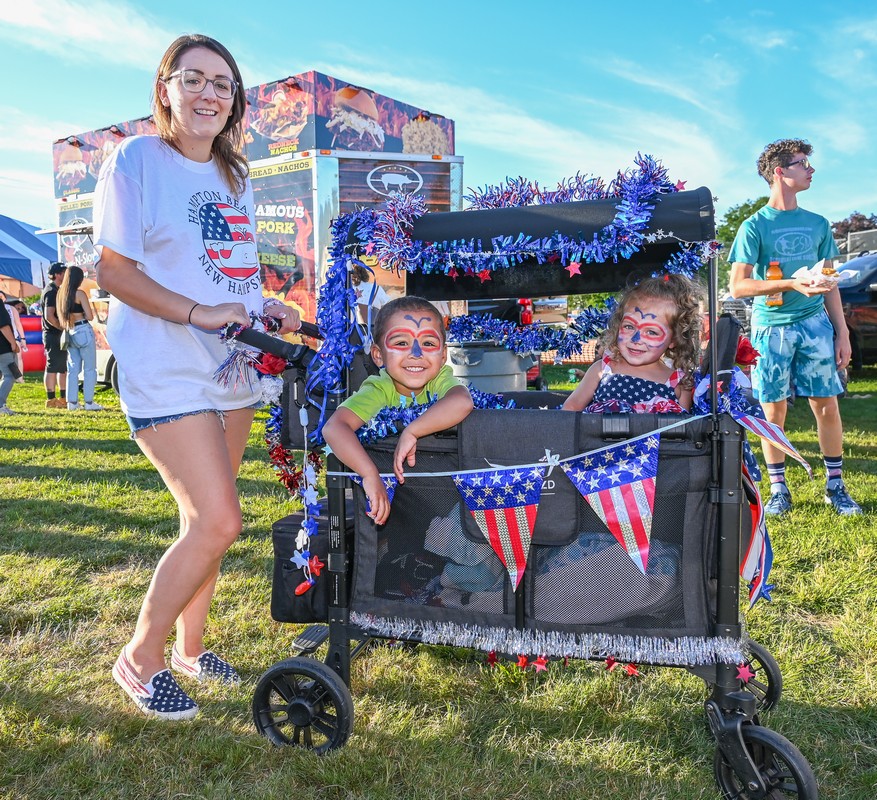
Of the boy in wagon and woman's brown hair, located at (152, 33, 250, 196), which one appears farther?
woman's brown hair, located at (152, 33, 250, 196)

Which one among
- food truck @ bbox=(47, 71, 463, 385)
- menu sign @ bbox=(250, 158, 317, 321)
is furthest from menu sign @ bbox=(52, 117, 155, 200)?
menu sign @ bbox=(250, 158, 317, 321)

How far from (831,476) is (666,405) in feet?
9.25

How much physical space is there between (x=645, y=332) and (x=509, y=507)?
89cm

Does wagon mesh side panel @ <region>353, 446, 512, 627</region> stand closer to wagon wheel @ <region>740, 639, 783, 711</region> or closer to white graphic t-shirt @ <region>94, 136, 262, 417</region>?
A: white graphic t-shirt @ <region>94, 136, 262, 417</region>

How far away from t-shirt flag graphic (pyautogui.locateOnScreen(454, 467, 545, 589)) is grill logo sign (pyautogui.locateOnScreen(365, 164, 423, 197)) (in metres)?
6.75

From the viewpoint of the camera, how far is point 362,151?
832cm

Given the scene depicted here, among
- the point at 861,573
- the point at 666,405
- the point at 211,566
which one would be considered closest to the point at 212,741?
the point at 211,566

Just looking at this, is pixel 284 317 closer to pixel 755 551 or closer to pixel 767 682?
pixel 755 551

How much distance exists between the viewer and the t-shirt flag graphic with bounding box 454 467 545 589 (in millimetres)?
1999

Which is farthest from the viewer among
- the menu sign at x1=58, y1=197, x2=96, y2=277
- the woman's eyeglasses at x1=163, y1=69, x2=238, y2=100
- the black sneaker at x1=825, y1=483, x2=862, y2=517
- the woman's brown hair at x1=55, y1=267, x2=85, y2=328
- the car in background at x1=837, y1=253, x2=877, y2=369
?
the car in background at x1=837, y1=253, x2=877, y2=369

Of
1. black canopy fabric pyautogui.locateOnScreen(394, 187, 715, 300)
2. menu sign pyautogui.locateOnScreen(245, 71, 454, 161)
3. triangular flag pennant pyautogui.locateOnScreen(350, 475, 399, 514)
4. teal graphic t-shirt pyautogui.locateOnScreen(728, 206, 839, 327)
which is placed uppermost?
menu sign pyautogui.locateOnScreen(245, 71, 454, 161)

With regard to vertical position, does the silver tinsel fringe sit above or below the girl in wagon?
below

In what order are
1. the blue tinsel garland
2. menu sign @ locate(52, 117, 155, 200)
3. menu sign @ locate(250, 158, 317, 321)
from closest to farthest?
the blue tinsel garland
menu sign @ locate(250, 158, 317, 321)
menu sign @ locate(52, 117, 155, 200)

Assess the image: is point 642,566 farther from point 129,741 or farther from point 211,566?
point 129,741
